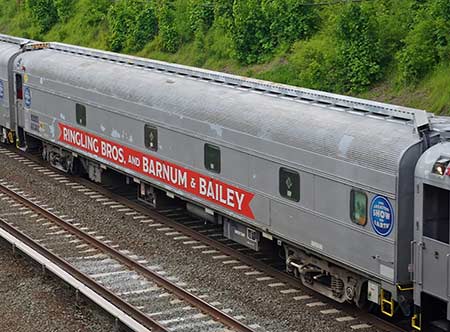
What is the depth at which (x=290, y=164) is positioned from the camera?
1532cm

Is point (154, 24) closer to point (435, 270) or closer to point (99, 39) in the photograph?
point (99, 39)

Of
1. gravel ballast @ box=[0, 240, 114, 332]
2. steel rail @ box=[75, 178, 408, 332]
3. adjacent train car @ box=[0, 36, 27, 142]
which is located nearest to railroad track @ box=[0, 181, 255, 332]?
gravel ballast @ box=[0, 240, 114, 332]

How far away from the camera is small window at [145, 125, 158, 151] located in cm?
1970

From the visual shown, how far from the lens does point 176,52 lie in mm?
37562

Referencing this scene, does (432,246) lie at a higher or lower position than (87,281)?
higher

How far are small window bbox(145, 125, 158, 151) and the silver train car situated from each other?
2cm

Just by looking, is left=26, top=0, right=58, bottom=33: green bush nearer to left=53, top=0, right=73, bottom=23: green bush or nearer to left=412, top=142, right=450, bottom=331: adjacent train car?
left=53, top=0, right=73, bottom=23: green bush

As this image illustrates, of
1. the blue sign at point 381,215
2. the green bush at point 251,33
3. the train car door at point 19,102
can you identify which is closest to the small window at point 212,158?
the blue sign at point 381,215

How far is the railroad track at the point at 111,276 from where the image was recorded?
577 inches

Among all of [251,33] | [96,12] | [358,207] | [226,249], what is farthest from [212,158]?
[96,12]

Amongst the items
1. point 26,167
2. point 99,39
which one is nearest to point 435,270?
point 26,167

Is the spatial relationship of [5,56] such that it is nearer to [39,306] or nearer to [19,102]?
[19,102]

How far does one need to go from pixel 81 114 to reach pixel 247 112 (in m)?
7.32

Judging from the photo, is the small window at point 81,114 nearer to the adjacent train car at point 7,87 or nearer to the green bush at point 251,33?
the adjacent train car at point 7,87
